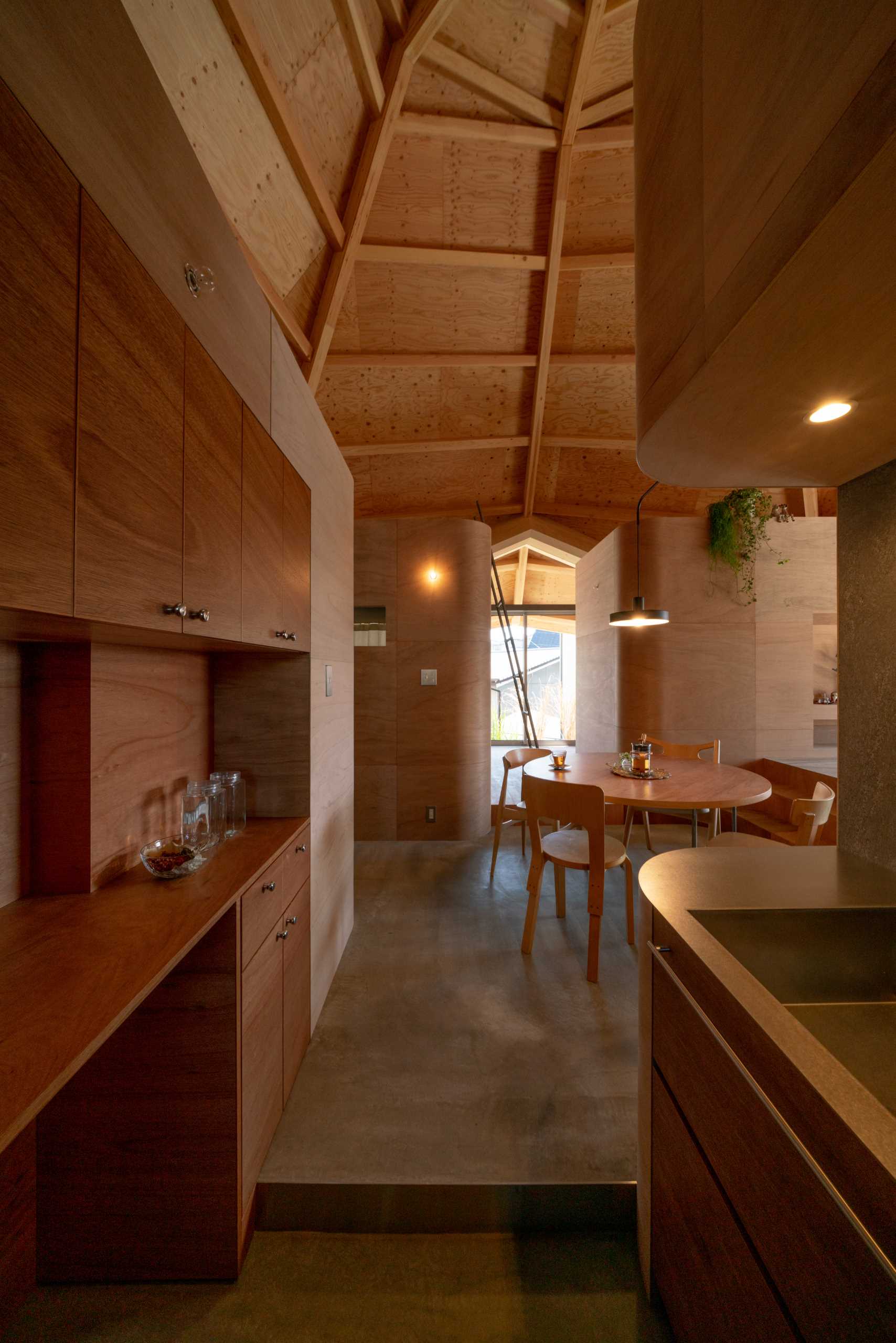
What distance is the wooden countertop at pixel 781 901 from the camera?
2.17ft

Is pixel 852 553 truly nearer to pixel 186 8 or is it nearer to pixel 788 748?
pixel 186 8

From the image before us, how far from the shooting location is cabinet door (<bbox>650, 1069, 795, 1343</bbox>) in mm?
823

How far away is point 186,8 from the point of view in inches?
86.6

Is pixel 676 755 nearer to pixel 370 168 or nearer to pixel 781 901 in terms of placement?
pixel 781 901

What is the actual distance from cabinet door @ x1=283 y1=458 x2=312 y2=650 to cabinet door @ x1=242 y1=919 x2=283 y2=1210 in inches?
38.7

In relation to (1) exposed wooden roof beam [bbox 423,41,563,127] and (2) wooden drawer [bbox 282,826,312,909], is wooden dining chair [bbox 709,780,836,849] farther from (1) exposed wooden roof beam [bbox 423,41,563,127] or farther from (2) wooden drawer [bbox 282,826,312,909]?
(1) exposed wooden roof beam [bbox 423,41,563,127]

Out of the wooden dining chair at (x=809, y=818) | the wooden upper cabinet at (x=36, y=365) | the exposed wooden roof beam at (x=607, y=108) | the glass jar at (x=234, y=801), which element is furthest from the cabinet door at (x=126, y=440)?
the exposed wooden roof beam at (x=607, y=108)

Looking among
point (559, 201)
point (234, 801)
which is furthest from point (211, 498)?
point (559, 201)

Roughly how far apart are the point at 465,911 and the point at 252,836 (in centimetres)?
185

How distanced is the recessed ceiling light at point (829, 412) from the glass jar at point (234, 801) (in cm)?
187

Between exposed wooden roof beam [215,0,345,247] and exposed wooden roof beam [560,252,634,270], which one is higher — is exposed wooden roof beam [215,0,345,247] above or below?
below

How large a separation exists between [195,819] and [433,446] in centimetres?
533

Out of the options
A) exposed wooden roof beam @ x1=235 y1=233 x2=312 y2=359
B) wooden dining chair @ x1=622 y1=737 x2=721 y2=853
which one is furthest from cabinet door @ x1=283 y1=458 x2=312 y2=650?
wooden dining chair @ x1=622 y1=737 x2=721 y2=853

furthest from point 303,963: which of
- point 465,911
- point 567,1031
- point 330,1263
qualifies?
point 465,911
